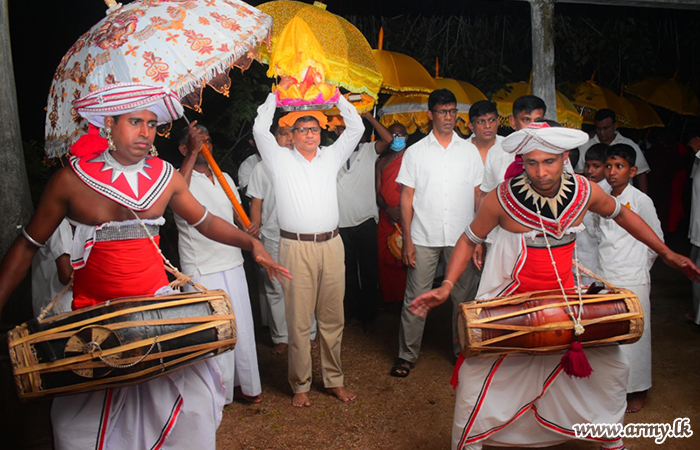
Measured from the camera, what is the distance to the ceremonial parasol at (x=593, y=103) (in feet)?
29.7

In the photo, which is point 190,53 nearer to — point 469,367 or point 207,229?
point 207,229

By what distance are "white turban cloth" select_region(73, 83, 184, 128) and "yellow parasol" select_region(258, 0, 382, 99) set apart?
1.58 m

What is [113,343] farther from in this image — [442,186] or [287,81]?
[442,186]

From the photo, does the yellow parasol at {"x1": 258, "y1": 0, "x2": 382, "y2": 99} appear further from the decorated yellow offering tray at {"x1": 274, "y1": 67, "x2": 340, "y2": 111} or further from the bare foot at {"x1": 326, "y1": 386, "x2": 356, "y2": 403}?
the bare foot at {"x1": 326, "y1": 386, "x2": 356, "y2": 403}

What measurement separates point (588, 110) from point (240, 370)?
274 inches

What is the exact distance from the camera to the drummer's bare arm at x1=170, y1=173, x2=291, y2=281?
3287 millimetres

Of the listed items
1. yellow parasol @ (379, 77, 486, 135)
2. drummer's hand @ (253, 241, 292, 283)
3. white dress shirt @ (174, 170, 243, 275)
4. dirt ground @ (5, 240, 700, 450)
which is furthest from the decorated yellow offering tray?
yellow parasol @ (379, 77, 486, 135)

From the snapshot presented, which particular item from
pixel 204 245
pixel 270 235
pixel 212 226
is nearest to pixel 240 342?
pixel 204 245

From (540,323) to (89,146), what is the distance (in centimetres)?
250

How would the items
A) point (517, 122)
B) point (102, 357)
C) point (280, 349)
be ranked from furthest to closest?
point (280, 349) → point (517, 122) → point (102, 357)

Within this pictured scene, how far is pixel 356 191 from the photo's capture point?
253 inches

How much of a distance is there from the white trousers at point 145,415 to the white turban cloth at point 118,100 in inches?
52.7

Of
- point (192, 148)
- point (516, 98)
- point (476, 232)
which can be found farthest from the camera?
point (516, 98)

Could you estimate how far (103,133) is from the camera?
3.02 m
